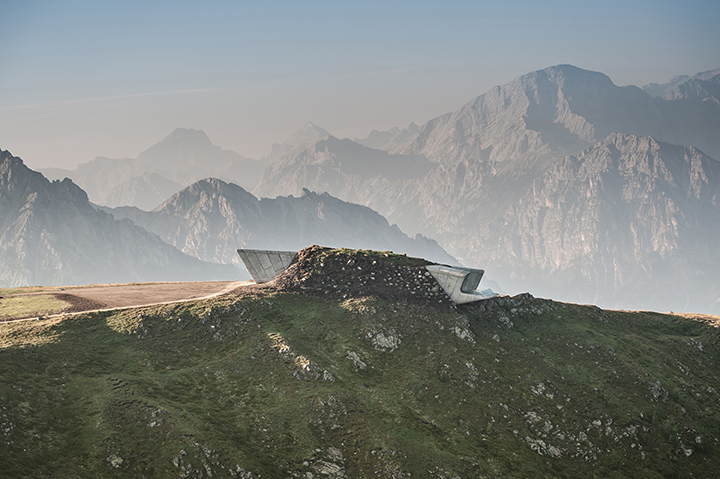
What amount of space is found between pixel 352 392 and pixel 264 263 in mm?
29958

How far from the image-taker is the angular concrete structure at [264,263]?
197 ft

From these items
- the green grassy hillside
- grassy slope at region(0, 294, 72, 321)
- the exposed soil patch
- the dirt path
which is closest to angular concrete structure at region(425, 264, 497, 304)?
the green grassy hillside

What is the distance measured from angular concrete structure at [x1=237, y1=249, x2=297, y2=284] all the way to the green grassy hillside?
369 inches

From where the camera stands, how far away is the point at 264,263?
60.4 m

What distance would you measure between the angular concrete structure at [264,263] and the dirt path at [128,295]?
463 cm

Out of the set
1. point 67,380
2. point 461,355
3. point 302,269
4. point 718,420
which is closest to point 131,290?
point 302,269

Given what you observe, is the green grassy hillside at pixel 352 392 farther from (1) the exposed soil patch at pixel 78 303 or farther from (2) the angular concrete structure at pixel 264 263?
(2) the angular concrete structure at pixel 264 263

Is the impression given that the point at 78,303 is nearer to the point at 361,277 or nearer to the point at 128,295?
the point at 128,295

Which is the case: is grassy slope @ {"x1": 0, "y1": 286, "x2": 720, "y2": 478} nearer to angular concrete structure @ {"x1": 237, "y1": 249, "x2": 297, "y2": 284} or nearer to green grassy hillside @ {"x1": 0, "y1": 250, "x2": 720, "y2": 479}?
green grassy hillside @ {"x1": 0, "y1": 250, "x2": 720, "y2": 479}

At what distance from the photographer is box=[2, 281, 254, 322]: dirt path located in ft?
151

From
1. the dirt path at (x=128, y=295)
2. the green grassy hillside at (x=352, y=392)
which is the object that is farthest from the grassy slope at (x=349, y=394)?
the dirt path at (x=128, y=295)

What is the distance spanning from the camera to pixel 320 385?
1369 inches

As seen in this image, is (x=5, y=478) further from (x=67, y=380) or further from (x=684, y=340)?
(x=684, y=340)

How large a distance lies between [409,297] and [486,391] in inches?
616
